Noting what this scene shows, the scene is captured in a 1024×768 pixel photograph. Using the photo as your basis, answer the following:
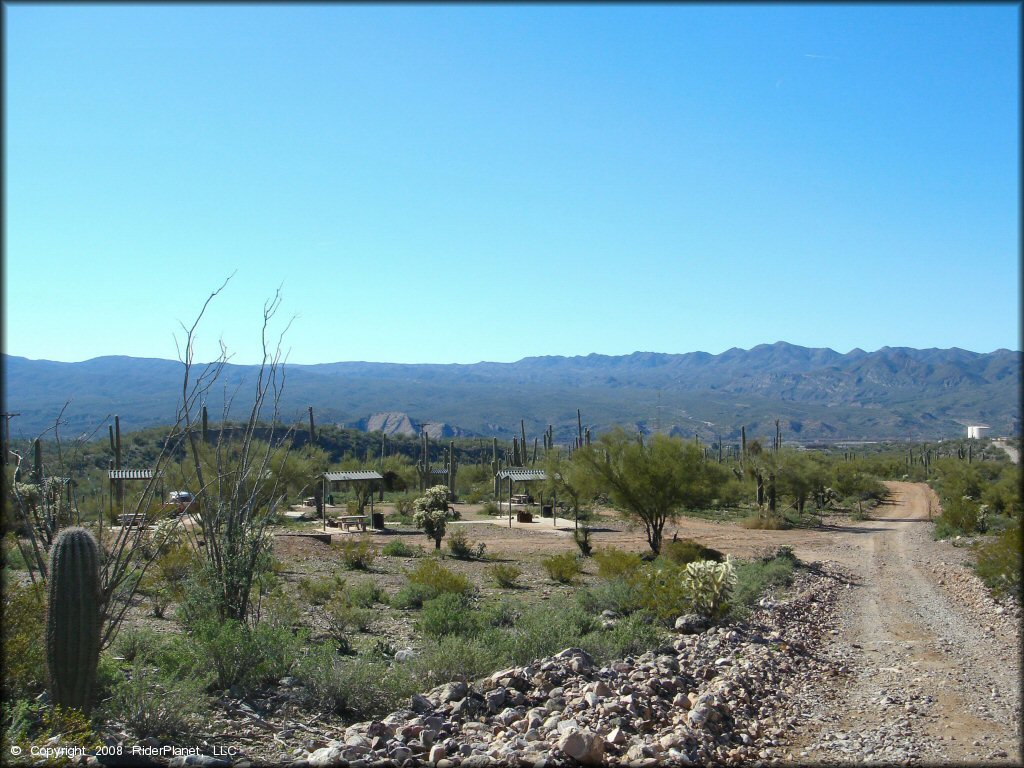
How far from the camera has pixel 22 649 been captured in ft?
25.2

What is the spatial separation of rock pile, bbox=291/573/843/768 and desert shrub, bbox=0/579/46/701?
3143 mm

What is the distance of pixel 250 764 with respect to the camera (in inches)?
257

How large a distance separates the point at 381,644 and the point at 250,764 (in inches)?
173

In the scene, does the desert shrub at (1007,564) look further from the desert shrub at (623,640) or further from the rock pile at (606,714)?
the desert shrub at (623,640)

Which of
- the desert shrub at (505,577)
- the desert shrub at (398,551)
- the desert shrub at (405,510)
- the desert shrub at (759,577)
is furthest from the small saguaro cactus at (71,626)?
the desert shrub at (405,510)

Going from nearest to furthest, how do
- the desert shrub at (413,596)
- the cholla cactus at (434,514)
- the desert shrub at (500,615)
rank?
the desert shrub at (500,615), the desert shrub at (413,596), the cholla cactus at (434,514)

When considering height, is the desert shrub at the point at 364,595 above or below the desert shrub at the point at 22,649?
below

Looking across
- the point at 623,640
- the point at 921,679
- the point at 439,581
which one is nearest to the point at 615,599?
the point at 623,640

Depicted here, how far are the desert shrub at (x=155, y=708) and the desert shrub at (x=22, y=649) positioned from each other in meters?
0.89

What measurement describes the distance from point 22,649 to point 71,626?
1.20m

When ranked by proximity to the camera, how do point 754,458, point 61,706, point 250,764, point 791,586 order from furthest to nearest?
point 754,458, point 791,586, point 61,706, point 250,764

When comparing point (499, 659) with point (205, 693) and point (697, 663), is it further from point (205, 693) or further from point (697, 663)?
point (205, 693)

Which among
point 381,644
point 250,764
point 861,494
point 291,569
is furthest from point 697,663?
point 861,494

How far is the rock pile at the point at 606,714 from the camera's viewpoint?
6699mm
